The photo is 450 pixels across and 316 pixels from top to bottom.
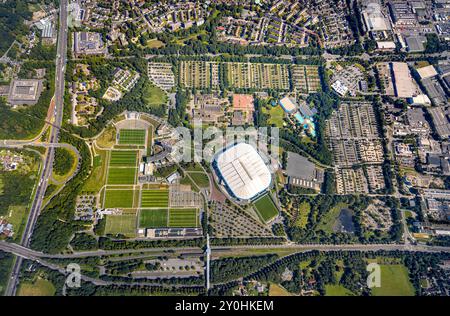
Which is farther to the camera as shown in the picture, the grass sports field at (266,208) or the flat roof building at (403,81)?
the flat roof building at (403,81)

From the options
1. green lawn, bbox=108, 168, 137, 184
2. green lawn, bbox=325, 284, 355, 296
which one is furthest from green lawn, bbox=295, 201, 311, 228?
green lawn, bbox=108, 168, 137, 184

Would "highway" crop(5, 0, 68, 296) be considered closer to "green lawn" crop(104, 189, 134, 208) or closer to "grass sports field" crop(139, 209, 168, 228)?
"green lawn" crop(104, 189, 134, 208)

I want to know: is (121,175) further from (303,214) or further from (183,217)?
(303,214)

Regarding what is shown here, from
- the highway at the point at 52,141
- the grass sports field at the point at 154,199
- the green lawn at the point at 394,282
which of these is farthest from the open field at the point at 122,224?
the green lawn at the point at 394,282

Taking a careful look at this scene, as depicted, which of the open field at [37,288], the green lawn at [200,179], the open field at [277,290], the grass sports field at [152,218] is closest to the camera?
the open field at [37,288]

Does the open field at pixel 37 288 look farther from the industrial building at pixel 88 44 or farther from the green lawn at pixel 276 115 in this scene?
the green lawn at pixel 276 115
